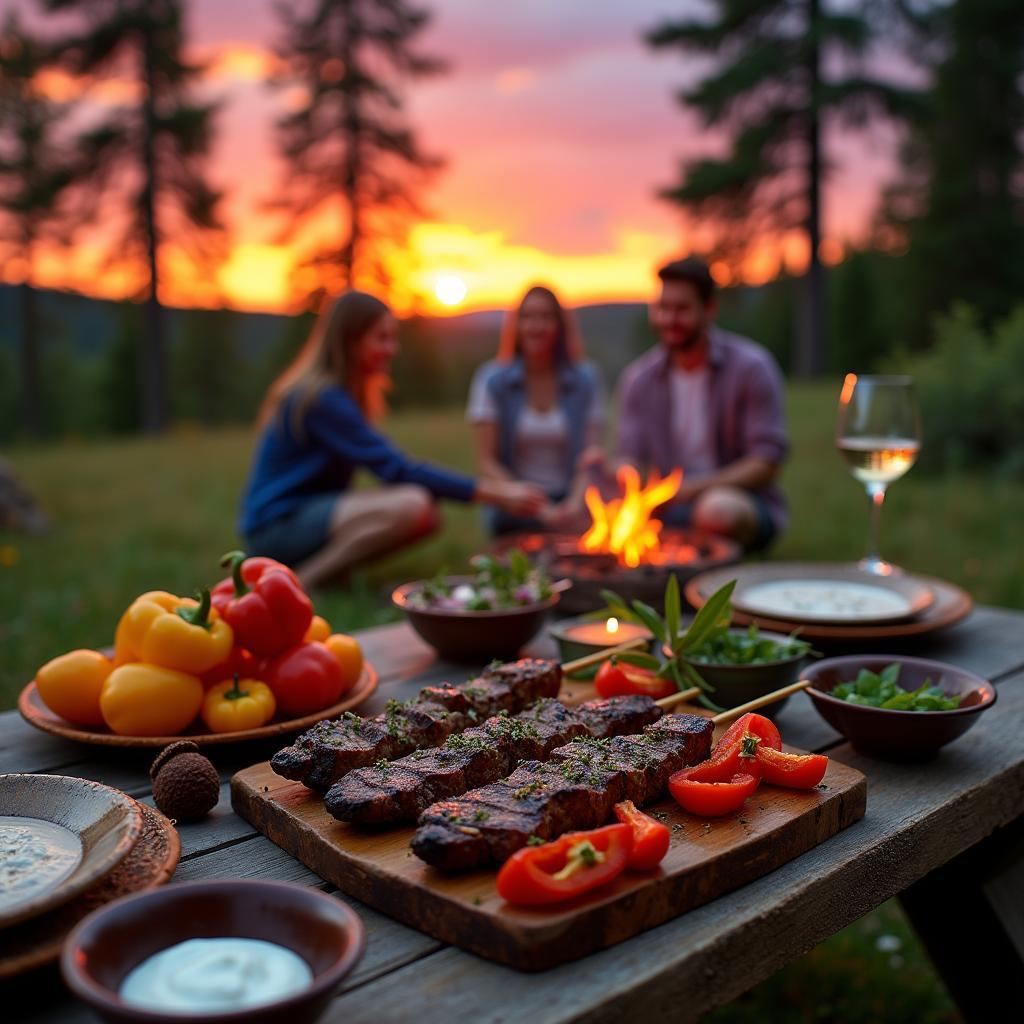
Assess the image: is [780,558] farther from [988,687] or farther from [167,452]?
[167,452]

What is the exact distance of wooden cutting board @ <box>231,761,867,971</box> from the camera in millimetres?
1312

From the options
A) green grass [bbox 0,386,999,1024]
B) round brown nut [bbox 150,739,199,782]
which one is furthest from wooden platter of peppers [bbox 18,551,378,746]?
green grass [bbox 0,386,999,1024]

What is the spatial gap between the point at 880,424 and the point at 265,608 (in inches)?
70.4

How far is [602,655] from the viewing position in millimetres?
2318

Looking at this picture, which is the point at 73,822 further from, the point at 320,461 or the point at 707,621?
the point at 320,461

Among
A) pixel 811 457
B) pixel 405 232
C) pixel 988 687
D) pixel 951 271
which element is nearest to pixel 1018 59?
pixel 951 271

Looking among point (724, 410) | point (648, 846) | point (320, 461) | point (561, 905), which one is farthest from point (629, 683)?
point (724, 410)

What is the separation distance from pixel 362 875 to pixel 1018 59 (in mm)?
30608

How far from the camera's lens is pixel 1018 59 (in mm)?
26281

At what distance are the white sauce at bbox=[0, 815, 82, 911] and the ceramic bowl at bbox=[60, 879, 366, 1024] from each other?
0.52 feet

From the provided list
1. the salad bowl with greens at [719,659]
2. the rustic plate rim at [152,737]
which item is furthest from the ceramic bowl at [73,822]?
the salad bowl with greens at [719,659]

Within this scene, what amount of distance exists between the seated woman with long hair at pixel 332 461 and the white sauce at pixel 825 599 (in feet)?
9.42

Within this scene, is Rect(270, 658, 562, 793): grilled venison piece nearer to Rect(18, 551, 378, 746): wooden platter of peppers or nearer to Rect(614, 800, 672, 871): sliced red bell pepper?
Rect(18, 551, 378, 746): wooden platter of peppers

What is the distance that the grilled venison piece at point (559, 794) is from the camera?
1402mm
